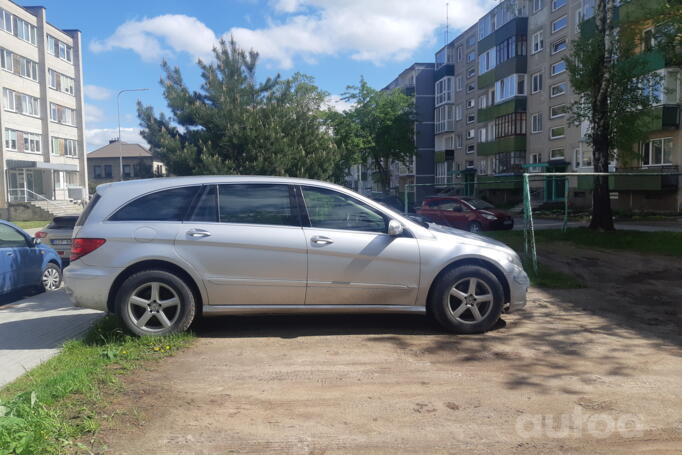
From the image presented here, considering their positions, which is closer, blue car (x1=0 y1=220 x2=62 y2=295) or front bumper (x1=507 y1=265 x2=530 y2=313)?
front bumper (x1=507 y1=265 x2=530 y2=313)

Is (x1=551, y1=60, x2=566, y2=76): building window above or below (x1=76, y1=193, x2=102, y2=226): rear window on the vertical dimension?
above

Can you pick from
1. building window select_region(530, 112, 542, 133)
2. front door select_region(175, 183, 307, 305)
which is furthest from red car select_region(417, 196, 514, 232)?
building window select_region(530, 112, 542, 133)

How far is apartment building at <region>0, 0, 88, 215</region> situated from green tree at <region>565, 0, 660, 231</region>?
41.8m

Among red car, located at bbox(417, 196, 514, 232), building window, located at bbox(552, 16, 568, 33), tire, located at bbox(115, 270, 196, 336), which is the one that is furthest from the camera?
building window, located at bbox(552, 16, 568, 33)

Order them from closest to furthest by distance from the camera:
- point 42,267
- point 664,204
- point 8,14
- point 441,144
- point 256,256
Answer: point 256,256 → point 42,267 → point 664,204 → point 8,14 → point 441,144

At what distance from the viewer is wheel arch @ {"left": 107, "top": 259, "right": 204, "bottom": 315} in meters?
5.76

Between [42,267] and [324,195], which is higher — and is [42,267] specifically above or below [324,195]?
below

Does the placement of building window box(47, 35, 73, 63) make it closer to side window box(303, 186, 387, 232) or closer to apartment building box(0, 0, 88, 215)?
apartment building box(0, 0, 88, 215)

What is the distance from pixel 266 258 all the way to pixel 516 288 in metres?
2.74

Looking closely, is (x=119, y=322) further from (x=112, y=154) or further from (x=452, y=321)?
(x=112, y=154)

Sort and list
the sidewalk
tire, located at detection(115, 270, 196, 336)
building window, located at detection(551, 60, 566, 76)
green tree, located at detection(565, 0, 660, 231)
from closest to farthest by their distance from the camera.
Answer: the sidewalk, tire, located at detection(115, 270, 196, 336), green tree, located at detection(565, 0, 660, 231), building window, located at detection(551, 60, 566, 76)

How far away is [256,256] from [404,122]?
142 ft

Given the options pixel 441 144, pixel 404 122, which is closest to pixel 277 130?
pixel 404 122

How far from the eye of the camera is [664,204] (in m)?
28.5
